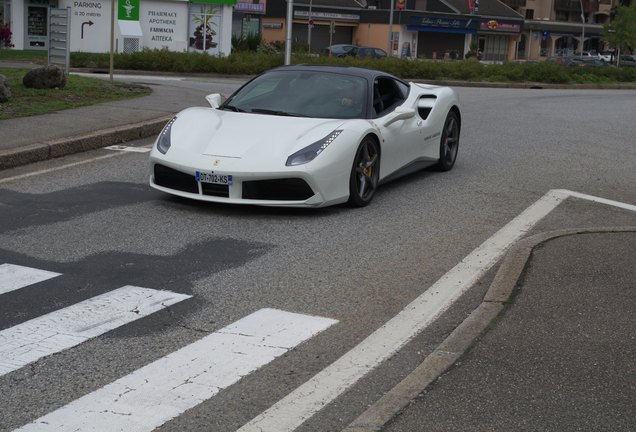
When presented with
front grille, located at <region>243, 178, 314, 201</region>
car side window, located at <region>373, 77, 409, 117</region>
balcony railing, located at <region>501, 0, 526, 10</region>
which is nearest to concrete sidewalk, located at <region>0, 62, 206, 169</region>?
front grille, located at <region>243, 178, 314, 201</region>

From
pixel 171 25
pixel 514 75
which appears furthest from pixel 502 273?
pixel 171 25

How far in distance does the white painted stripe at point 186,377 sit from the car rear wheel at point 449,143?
592 cm

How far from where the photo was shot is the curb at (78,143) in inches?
418

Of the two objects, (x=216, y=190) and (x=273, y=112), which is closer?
(x=216, y=190)

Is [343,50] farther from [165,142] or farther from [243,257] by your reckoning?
[243,257]

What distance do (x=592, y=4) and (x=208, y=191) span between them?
101319 millimetres

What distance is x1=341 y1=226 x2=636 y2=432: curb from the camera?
4137 mm

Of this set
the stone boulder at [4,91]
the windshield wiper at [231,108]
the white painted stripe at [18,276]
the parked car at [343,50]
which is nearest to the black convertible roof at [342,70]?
the windshield wiper at [231,108]

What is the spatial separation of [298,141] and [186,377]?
4114mm

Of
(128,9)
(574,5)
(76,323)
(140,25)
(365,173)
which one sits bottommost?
(76,323)

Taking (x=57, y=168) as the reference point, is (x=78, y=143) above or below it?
above

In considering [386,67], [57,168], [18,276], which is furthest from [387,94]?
[386,67]

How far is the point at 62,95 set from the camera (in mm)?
15945

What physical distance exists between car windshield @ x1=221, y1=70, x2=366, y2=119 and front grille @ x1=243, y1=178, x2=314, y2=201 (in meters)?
1.15
